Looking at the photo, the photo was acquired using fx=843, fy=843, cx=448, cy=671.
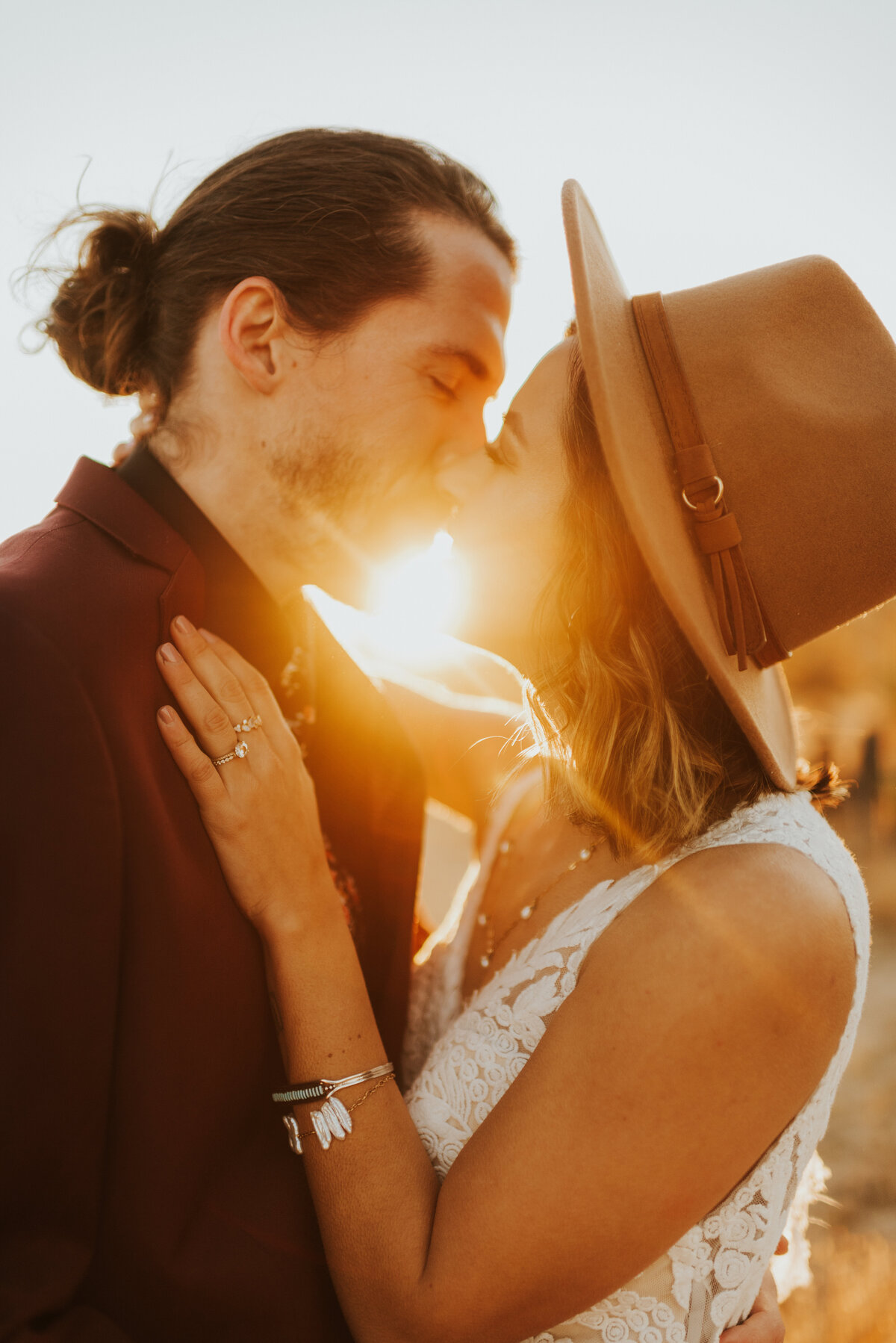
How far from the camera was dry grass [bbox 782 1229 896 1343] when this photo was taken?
3240 mm

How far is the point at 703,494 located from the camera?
1.43 meters

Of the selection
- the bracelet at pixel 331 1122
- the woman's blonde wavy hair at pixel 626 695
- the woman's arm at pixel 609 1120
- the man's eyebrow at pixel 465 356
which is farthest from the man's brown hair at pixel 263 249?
the bracelet at pixel 331 1122

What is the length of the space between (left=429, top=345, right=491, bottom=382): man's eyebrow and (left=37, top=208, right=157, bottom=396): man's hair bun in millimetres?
755

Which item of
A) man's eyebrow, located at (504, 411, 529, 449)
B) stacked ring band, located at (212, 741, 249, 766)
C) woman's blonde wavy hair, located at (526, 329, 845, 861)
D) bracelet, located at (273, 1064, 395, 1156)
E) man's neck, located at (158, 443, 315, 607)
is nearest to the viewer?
bracelet, located at (273, 1064, 395, 1156)

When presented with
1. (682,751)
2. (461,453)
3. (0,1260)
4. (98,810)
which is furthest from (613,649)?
(0,1260)

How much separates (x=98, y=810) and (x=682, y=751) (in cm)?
107

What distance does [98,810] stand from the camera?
1.31m

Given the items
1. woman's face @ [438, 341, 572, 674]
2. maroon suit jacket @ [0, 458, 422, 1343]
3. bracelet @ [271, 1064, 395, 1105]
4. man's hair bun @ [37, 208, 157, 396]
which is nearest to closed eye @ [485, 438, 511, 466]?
woman's face @ [438, 341, 572, 674]

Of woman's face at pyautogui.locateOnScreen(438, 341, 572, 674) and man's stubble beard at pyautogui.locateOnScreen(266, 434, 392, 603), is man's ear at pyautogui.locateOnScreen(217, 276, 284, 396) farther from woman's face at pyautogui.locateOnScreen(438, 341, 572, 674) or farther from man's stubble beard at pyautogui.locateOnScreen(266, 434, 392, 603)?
woman's face at pyautogui.locateOnScreen(438, 341, 572, 674)

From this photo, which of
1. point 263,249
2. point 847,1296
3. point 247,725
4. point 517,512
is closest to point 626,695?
point 517,512

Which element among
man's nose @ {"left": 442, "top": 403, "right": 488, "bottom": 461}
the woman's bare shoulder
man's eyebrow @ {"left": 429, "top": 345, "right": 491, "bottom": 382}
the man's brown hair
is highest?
the man's brown hair

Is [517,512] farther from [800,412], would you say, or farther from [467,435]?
[800,412]

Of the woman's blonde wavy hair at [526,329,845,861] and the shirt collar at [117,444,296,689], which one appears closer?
the woman's blonde wavy hair at [526,329,845,861]

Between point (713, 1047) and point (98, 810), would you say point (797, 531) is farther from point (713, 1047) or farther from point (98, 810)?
point (98, 810)
